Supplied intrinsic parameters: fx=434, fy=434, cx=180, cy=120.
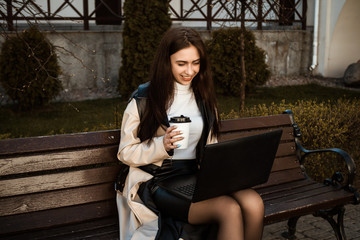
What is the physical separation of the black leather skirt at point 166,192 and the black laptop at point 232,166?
0.21 feet

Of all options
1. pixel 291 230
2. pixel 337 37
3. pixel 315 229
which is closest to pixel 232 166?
pixel 291 230

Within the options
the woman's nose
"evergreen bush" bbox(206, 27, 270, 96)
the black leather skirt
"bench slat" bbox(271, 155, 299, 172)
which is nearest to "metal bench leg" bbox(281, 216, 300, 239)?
"bench slat" bbox(271, 155, 299, 172)

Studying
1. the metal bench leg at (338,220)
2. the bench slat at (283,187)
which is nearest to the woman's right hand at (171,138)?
the bench slat at (283,187)

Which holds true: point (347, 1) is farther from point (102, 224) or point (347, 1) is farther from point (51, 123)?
point (102, 224)

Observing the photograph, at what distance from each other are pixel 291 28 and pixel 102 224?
11.4 metres

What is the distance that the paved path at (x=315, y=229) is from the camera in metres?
3.53

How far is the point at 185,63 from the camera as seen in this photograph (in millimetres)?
2664

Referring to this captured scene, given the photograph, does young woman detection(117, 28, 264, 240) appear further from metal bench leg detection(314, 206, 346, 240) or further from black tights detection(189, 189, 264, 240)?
metal bench leg detection(314, 206, 346, 240)

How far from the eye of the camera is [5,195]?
7.91 feet

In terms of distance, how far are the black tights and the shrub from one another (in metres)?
2.05

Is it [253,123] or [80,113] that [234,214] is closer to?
[253,123]

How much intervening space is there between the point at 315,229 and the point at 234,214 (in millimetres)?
1698

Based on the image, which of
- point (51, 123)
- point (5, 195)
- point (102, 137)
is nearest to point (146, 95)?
point (102, 137)

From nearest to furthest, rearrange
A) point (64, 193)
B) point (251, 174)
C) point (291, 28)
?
1. point (251, 174)
2. point (64, 193)
3. point (291, 28)
